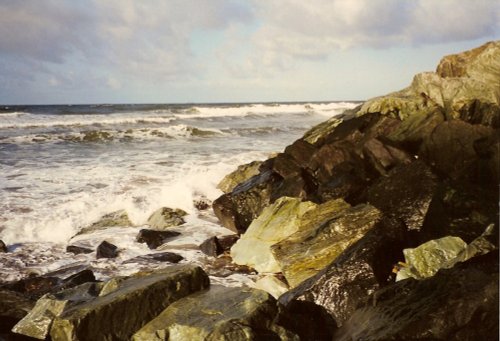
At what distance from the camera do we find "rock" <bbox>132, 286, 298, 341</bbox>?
3.74 m

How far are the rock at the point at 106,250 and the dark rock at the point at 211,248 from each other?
1.62 m

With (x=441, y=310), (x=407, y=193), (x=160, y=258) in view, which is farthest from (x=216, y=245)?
(x=441, y=310)

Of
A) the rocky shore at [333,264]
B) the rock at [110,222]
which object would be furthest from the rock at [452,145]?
the rock at [110,222]

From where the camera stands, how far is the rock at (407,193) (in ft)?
21.0

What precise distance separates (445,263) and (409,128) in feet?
20.9

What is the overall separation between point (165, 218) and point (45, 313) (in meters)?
5.32

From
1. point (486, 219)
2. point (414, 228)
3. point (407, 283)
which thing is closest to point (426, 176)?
point (414, 228)

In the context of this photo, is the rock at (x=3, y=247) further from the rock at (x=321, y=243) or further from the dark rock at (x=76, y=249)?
the rock at (x=321, y=243)

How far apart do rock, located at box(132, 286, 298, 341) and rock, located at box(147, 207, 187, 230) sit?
215 inches

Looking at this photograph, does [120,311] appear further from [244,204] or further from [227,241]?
[244,204]

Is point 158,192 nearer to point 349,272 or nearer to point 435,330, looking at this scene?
point 349,272

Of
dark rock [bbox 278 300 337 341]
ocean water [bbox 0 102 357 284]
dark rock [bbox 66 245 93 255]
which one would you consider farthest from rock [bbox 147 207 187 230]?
dark rock [bbox 278 300 337 341]

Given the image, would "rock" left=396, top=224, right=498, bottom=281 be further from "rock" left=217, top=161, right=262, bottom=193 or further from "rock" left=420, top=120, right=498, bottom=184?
"rock" left=217, top=161, right=262, bottom=193

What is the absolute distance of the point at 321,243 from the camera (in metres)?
6.04
